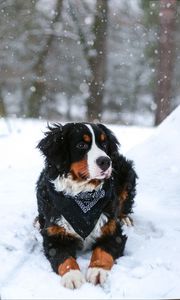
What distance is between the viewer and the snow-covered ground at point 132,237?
11.8ft

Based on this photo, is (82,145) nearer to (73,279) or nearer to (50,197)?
(50,197)

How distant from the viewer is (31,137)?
11.8 meters

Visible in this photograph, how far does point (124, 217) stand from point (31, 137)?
6.81 meters

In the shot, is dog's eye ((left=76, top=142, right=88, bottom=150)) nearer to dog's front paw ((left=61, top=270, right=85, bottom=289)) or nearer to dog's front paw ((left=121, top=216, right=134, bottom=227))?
dog's front paw ((left=61, top=270, right=85, bottom=289))

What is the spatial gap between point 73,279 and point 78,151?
1.15 meters

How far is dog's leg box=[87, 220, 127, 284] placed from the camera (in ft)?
12.3

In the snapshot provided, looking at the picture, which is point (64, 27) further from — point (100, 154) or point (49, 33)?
point (100, 154)

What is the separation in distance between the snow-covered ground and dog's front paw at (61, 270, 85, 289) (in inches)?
1.7

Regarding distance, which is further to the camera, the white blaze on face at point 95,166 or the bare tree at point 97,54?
the bare tree at point 97,54

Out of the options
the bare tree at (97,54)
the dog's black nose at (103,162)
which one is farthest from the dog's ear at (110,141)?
the bare tree at (97,54)

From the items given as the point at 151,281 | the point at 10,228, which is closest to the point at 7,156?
the point at 10,228

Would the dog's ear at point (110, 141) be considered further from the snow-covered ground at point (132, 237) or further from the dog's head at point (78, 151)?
the snow-covered ground at point (132, 237)

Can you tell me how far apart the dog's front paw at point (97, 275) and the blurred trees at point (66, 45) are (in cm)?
876

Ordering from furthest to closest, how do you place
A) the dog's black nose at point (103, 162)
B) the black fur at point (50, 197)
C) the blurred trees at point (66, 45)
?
the blurred trees at point (66, 45) < the black fur at point (50, 197) < the dog's black nose at point (103, 162)
